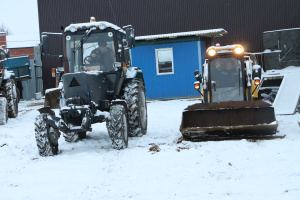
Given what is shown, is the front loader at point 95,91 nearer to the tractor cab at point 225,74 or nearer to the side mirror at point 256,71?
the tractor cab at point 225,74

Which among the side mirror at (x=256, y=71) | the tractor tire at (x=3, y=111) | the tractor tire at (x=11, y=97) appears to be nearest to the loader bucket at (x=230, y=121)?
the side mirror at (x=256, y=71)

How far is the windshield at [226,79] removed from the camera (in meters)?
11.5

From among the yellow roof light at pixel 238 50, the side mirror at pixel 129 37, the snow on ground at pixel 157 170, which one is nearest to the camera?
the snow on ground at pixel 157 170

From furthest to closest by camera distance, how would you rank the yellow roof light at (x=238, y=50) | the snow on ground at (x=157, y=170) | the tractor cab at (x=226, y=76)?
the tractor cab at (x=226, y=76) → the yellow roof light at (x=238, y=50) → the snow on ground at (x=157, y=170)

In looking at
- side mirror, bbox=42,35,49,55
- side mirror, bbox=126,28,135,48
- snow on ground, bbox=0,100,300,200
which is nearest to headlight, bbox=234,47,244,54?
snow on ground, bbox=0,100,300,200

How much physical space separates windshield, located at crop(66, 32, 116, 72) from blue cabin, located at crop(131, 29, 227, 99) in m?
11.6

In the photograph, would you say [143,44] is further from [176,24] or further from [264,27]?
[264,27]

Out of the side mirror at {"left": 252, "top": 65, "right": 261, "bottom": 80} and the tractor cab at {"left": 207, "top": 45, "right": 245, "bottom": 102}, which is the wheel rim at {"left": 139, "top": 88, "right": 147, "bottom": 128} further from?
the side mirror at {"left": 252, "top": 65, "right": 261, "bottom": 80}

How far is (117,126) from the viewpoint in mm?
8516

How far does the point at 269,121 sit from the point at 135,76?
3107 mm

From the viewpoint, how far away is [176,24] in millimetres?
24953

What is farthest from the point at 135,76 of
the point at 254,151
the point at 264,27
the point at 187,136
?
the point at 264,27

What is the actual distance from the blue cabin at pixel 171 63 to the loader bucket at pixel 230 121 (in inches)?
468

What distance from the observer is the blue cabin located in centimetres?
2130
